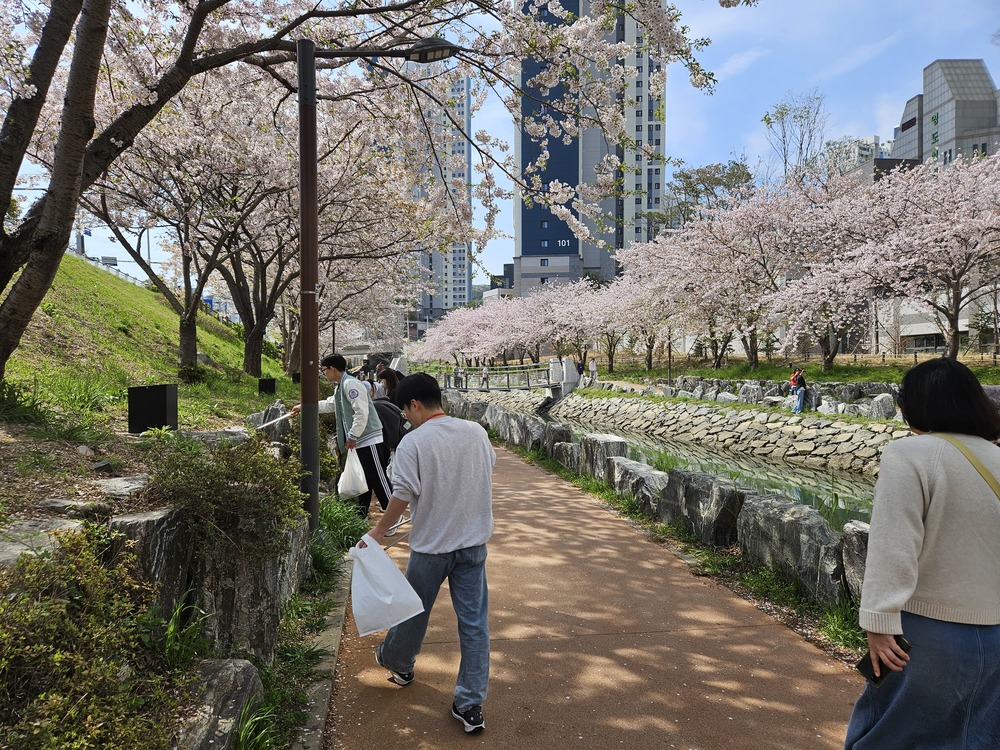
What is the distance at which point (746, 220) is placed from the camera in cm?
2516

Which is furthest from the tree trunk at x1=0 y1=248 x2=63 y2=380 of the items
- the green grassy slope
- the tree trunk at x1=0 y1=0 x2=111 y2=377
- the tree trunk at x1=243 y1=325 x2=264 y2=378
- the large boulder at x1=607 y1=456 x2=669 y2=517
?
the tree trunk at x1=243 y1=325 x2=264 y2=378

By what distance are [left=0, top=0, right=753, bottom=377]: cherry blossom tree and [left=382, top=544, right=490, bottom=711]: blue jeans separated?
12.8ft

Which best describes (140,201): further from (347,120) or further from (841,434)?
(841,434)

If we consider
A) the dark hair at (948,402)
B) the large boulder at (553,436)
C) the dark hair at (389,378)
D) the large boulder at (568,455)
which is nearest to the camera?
the dark hair at (948,402)

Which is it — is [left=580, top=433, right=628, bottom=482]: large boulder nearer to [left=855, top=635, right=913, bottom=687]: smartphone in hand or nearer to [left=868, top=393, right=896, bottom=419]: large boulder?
[left=855, top=635, right=913, bottom=687]: smartphone in hand

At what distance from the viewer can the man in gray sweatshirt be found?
3.03m

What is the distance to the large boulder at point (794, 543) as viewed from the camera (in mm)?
4355

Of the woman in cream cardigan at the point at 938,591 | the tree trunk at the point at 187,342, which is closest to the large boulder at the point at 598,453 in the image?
the woman in cream cardigan at the point at 938,591

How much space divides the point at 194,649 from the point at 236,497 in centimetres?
71

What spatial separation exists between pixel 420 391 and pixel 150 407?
148 inches

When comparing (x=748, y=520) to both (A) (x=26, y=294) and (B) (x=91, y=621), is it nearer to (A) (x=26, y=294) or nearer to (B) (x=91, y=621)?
(B) (x=91, y=621)

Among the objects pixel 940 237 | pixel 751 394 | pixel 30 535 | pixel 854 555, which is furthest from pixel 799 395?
pixel 30 535

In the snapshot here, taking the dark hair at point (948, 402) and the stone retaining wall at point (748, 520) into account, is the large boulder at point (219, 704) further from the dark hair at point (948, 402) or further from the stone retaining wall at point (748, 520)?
Answer: the stone retaining wall at point (748, 520)

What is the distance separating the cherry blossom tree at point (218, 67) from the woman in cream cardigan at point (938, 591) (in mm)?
5378
